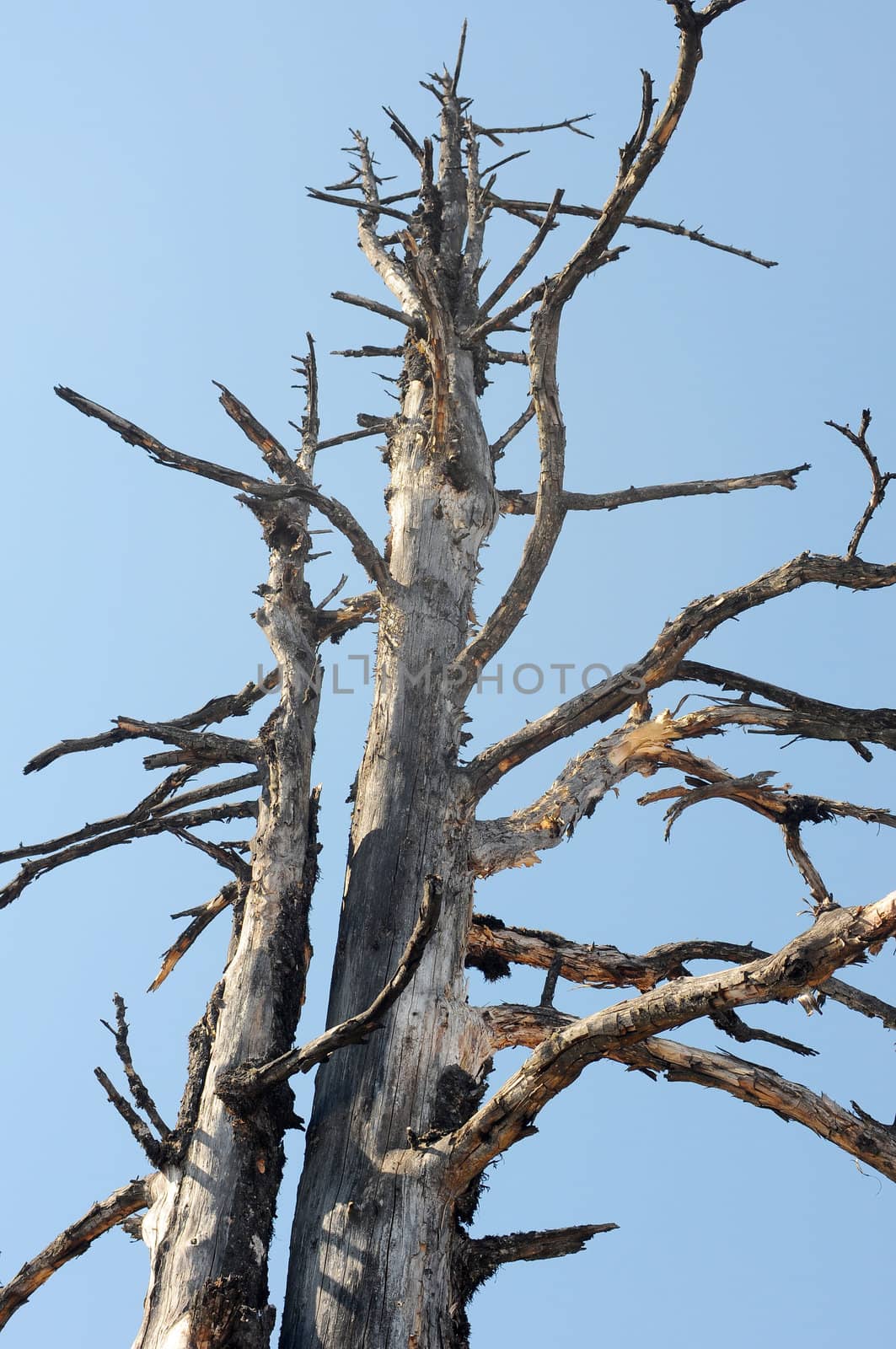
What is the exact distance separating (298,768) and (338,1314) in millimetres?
2132

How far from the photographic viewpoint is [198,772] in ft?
17.5

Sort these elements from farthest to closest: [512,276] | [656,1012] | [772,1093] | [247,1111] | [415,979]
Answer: [512,276], [415,979], [247,1111], [772,1093], [656,1012]

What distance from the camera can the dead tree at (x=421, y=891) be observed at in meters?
3.72

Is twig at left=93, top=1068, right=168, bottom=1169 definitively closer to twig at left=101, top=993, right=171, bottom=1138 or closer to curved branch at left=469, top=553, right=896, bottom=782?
twig at left=101, top=993, right=171, bottom=1138

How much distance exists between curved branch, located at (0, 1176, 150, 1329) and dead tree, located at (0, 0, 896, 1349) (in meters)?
0.01

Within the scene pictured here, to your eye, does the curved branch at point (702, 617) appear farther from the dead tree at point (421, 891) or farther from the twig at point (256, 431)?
the twig at point (256, 431)

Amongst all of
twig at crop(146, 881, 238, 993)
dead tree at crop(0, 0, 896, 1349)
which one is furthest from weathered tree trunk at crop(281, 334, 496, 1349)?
twig at crop(146, 881, 238, 993)

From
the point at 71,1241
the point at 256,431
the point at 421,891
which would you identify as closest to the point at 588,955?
the point at 421,891

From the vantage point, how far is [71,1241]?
425 centimetres

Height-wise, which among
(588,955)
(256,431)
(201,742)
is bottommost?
(588,955)

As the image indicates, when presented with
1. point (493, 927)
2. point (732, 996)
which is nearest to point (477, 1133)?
point (732, 996)

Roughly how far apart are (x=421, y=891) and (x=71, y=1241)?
5.81ft

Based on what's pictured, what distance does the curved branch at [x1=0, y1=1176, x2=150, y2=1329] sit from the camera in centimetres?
421

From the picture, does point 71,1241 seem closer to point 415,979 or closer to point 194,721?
point 415,979
